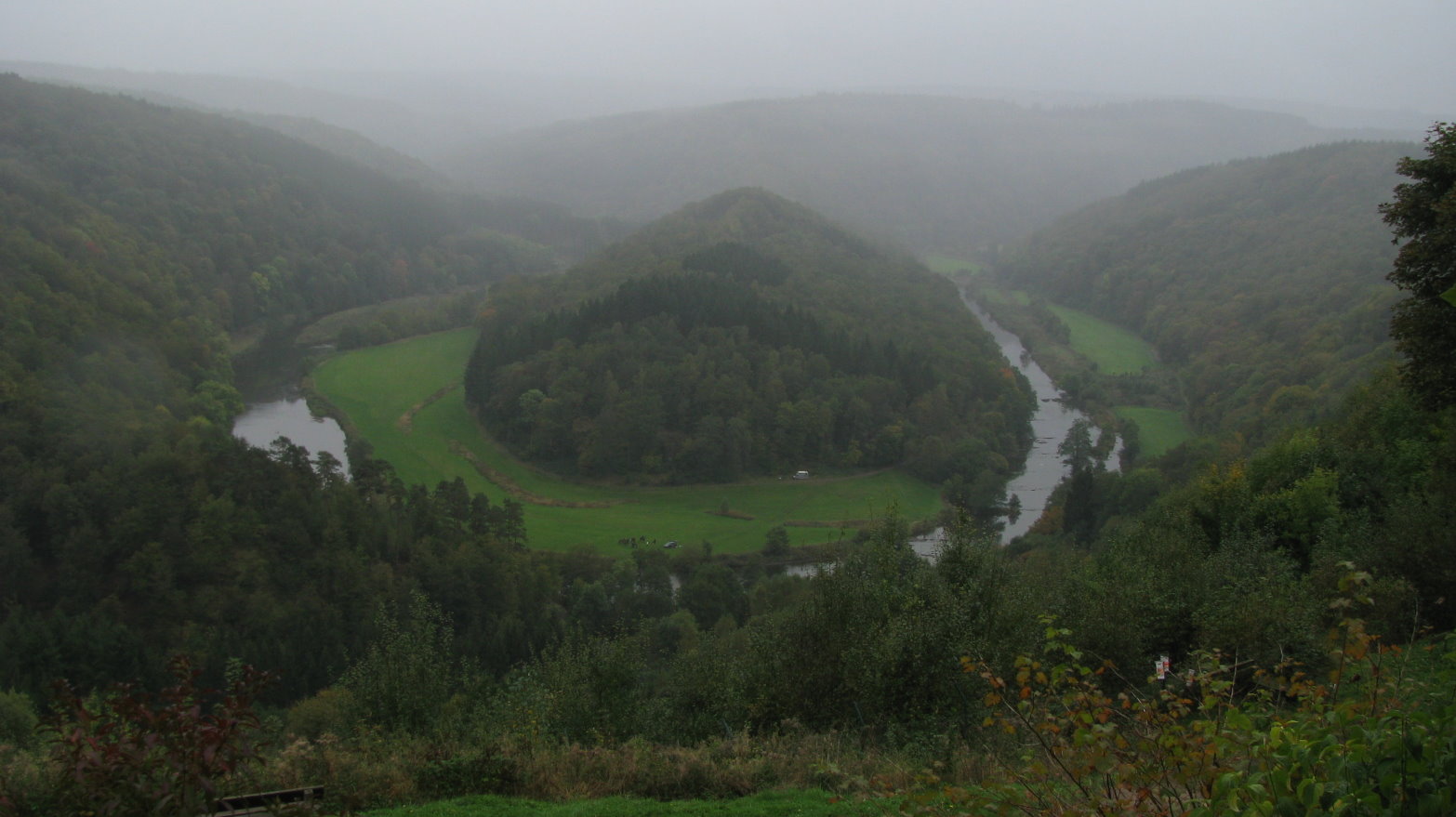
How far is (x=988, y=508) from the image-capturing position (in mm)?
60406

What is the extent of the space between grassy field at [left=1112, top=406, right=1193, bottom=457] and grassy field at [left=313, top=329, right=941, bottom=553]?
18.7 meters

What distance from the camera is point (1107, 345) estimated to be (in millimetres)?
101438

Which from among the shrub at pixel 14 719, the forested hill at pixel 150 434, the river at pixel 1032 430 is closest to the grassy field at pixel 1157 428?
the river at pixel 1032 430

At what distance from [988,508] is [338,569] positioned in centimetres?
4187

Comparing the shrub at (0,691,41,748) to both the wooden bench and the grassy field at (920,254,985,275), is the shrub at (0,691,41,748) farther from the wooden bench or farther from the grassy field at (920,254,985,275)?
the grassy field at (920,254,985,275)

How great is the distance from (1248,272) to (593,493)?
83.3 m

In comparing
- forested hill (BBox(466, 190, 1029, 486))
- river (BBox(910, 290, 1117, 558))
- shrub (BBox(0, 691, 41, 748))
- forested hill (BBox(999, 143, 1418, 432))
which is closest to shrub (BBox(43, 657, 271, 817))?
shrub (BBox(0, 691, 41, 748))

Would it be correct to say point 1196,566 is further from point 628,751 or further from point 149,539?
point 149,539

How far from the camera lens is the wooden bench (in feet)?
21.4

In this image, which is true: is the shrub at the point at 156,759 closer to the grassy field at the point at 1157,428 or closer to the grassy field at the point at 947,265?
the grassy field at the point at 1157,428

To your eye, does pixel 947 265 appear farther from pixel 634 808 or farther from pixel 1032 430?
pixel 634 808

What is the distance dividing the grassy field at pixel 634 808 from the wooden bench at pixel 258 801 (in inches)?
92.9

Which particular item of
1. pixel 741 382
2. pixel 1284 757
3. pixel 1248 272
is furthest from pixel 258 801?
pixel 1248 272

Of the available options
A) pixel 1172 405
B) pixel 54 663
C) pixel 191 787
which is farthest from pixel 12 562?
pixel 1172 405
